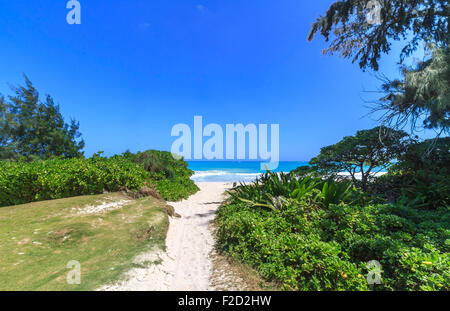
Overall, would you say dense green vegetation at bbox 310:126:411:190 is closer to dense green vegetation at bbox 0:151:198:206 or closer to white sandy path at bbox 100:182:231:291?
white sandy path at bbox 100:182:231:291

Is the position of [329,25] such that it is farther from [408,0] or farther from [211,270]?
[211,270]

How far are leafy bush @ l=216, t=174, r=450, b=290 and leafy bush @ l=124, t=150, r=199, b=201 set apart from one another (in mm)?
5116

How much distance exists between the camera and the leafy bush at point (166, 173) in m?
8.80

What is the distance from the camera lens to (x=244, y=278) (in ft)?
8.96

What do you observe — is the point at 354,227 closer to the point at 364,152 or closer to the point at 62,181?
the point at 364,152

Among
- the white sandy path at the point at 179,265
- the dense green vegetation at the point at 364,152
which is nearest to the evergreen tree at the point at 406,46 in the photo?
the dense green vegetation at the point at 364,152

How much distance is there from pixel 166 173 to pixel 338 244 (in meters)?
9.54

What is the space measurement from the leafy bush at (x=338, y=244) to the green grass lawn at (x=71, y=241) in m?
2.11

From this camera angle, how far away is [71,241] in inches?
143

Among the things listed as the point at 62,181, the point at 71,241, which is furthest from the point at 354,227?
the point at 62,181

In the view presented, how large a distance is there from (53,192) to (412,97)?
13.3m

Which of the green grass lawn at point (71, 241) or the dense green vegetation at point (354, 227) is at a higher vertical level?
the dense green vegetation at point (354, 227)

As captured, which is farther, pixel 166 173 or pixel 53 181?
pixel 166 173

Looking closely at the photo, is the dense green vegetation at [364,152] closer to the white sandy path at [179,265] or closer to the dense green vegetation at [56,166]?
the white sandy path at [179,265]
